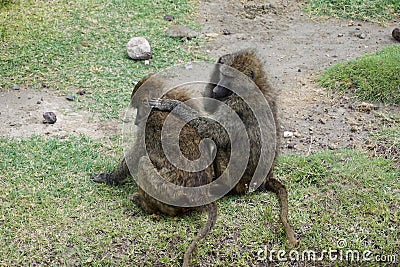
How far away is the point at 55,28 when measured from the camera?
8.60 metres

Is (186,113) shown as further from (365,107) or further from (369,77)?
(369,77)

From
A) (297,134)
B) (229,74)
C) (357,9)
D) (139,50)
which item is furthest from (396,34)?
(229,74)

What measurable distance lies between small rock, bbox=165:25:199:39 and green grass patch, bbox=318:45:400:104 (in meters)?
2.32

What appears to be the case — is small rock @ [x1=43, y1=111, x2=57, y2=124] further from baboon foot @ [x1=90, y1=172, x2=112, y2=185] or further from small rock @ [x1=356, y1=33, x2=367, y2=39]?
small rock @ [x1=356, y1=33, x2=367, y2=39]

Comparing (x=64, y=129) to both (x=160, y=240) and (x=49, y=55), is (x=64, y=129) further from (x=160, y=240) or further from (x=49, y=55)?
(x=160, y=240)

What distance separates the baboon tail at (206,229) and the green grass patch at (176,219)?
119mm

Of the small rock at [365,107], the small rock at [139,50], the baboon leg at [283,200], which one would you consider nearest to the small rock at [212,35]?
the small rock at [139,50]

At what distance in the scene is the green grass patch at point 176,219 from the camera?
431 centimetres

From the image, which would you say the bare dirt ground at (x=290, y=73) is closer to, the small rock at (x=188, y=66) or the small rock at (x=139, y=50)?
the small rock at (x=188, y=66)

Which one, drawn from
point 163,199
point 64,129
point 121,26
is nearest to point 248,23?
point 121,26

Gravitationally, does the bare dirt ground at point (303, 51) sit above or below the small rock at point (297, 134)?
below

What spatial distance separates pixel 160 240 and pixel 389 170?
8.22ft

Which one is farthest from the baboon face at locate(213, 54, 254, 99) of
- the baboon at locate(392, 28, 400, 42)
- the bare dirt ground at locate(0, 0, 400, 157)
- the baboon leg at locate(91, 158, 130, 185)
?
the baboon at locate(392, 28, 400, 42)

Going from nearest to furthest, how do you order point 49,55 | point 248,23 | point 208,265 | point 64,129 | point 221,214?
point 208,265 → point 221,214 → point 64,129 → point 49,55 → point 248,23
